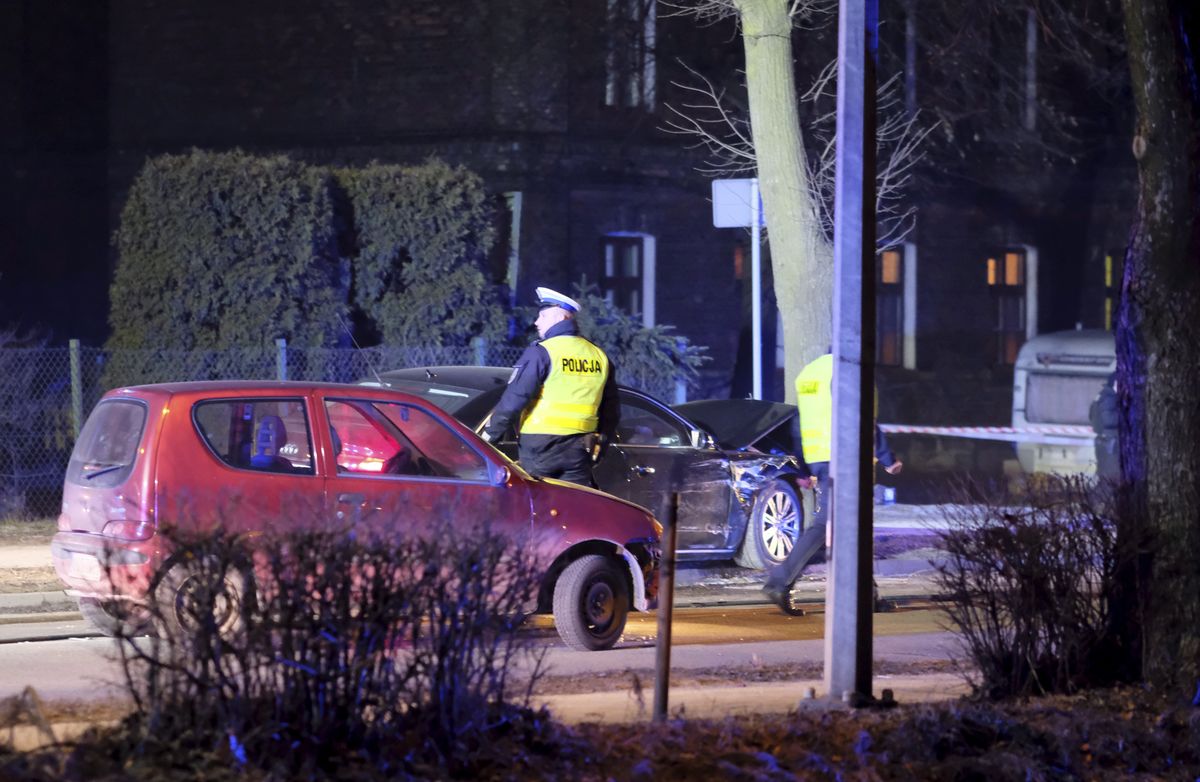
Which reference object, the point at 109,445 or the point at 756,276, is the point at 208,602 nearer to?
the point at 109,445

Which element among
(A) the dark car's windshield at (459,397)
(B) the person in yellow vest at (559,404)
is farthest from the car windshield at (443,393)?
(B) the person in yellow vest at (559,404)

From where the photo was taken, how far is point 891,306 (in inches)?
1075

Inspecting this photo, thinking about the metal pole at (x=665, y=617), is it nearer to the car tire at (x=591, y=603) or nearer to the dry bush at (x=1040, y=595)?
the dry bush at (x=1040, y=595)

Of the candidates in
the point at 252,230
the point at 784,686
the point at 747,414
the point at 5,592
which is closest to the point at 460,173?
the point at 252,230

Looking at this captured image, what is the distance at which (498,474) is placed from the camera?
945cm

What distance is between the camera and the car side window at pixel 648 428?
40.5 ft

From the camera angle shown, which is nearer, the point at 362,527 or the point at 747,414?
the point at 362,527

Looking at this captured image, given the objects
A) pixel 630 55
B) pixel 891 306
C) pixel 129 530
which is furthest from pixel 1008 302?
pixel 129 530

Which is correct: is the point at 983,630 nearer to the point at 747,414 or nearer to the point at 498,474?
the point at 498,474

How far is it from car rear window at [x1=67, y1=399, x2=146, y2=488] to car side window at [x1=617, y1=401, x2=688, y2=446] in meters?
4.36

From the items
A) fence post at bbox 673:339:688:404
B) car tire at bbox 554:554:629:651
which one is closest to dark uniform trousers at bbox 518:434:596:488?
car tire at bbox 554:554:629:651

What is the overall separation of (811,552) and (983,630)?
3.71 meters

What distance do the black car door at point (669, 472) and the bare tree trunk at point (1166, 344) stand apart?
16.0ft

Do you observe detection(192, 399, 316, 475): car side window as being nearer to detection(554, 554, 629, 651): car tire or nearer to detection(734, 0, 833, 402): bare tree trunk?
detection(554, 554, 629, 651): car tire
